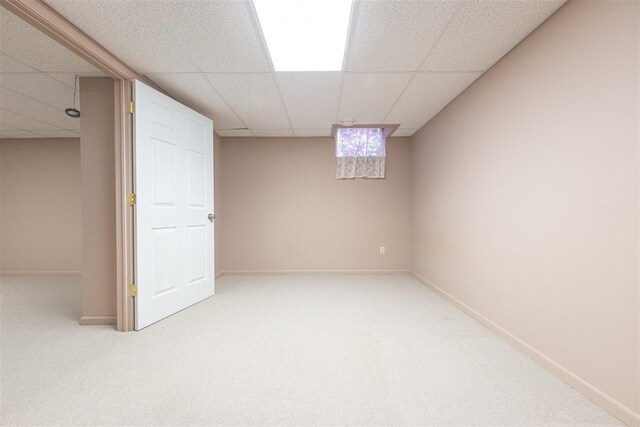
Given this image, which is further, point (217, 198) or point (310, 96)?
point (217, 198)

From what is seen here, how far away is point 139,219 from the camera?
208 centimetres

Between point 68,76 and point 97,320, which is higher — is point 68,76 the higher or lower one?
the higher one

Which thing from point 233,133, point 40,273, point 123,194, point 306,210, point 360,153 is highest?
point 233,133

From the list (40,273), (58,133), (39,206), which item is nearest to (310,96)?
(58,133)

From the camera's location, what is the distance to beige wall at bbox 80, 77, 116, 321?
86.0 inches

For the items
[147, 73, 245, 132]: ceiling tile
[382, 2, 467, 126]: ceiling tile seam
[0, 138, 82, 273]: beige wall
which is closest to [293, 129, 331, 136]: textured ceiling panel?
[147, 73, 245, 132]: ceiling tile

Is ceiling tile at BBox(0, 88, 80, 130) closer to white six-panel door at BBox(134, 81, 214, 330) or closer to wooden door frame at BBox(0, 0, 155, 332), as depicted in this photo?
wooden door frame at BBox(0, 0, 155, 332)

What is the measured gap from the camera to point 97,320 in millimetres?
2188

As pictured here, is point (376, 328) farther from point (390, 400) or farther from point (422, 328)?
point (390, 400)

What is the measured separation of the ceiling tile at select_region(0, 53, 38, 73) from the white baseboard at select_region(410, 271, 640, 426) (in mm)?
4421

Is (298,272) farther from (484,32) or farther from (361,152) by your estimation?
(484,32)

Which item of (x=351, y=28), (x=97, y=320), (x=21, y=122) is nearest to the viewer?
(x=351, y=28)

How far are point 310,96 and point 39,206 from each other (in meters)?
4.88

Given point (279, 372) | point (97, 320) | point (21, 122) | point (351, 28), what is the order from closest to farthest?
point (279, 372) < point (351, 28) < point (97, 320) < point (21, 122)
